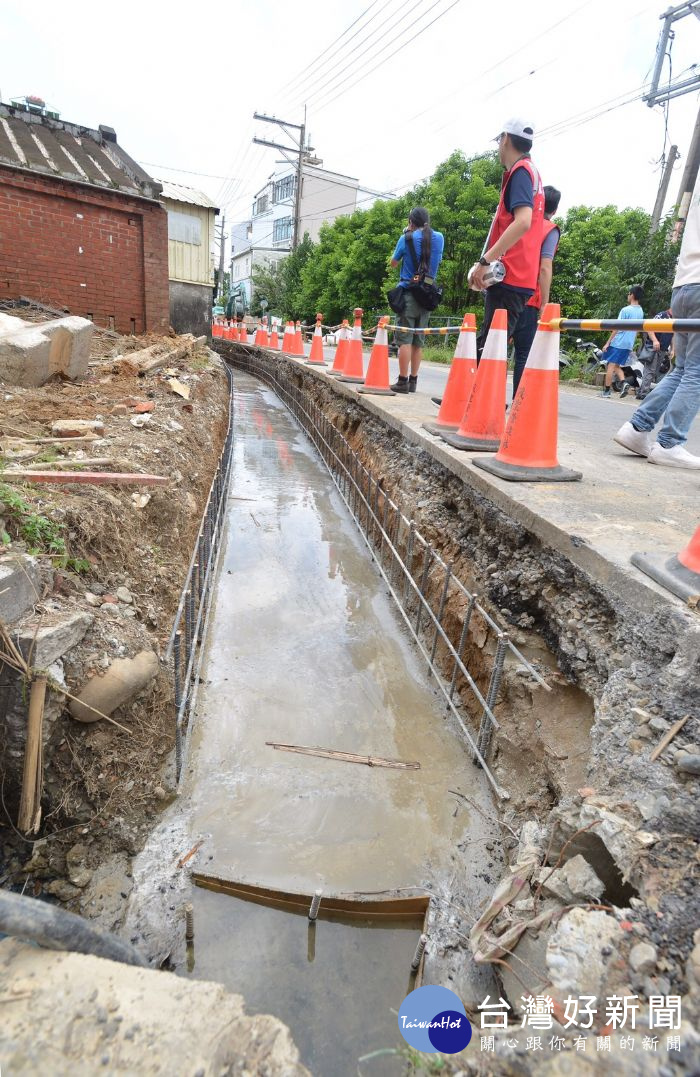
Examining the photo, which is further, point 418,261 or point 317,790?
point 418,261

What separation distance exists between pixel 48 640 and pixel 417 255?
16.9 feet

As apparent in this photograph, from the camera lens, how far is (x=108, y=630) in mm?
2365

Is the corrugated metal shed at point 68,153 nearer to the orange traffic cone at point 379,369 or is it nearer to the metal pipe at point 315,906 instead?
the orange traffic cone at point 379,369

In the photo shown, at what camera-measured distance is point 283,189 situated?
5206cm

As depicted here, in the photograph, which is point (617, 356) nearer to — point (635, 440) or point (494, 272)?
point (635, 440)

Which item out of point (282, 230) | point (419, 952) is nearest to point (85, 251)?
point (419, 952)

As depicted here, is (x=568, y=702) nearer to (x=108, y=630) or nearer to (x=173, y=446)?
(x=108, y=630)

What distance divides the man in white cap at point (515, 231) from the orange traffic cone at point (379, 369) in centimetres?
236

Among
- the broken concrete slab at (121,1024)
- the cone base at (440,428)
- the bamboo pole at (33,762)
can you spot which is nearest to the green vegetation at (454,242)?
the cone base at (440,428)

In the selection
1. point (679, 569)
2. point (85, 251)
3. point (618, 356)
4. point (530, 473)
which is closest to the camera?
point (679, 569)

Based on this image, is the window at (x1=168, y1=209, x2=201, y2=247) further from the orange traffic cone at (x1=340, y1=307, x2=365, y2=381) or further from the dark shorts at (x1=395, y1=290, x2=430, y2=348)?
the dark shorts at (x1=395, y1=290, x2=430, y2=348)

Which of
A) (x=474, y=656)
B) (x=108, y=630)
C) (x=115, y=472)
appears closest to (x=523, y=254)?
(x=474, y=656)

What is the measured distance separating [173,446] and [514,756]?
3.37 m

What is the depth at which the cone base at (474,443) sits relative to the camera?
3.87m
